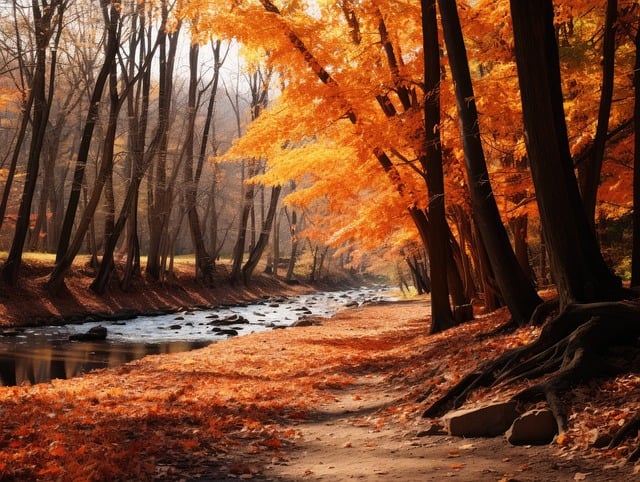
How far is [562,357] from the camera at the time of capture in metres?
5.68

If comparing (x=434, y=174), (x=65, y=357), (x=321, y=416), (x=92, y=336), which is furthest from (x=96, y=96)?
(x=321, y=416)

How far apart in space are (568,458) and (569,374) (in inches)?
46.8

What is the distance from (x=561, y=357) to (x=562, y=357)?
3 centimetres

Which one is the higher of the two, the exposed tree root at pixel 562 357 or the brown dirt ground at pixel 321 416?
the exposed tree root at pixel 562 357

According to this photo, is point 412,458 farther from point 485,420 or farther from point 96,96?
point 96,96

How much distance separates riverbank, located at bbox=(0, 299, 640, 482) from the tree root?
0.19 metres

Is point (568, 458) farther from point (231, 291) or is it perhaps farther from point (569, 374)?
point (231, 291)

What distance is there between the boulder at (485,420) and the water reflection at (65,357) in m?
7.75

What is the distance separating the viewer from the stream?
1225 centimetres

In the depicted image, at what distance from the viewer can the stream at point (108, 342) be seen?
12.2 m

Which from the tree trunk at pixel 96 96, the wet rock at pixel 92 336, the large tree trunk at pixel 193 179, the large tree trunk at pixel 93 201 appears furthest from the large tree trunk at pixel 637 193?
the large tree trunk at pixel 193 179

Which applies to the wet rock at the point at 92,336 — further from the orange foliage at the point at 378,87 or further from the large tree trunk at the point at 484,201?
the large tree trunk at the point at 484,201

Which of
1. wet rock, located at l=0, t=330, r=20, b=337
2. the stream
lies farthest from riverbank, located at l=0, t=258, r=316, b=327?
wet rock, located at l=0, t=330, r=20, b=337

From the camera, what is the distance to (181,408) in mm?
7008
